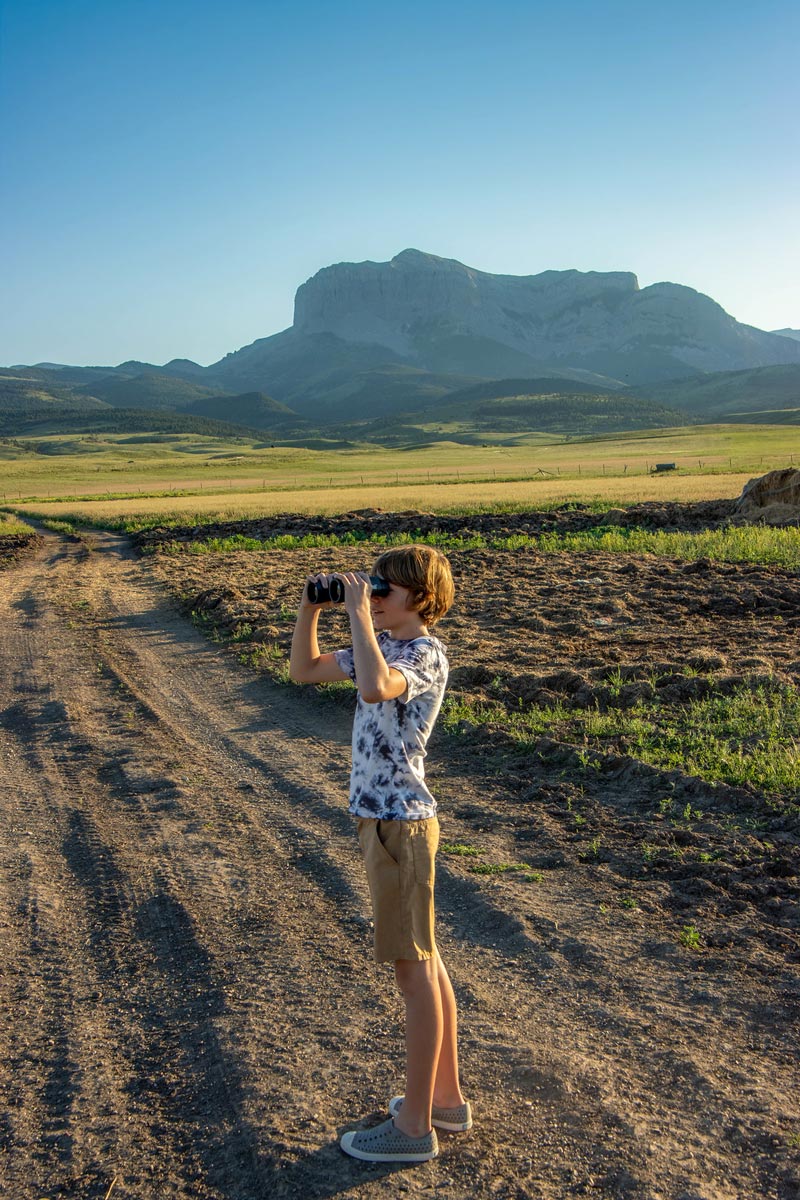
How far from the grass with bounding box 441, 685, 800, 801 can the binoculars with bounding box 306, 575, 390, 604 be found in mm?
3967

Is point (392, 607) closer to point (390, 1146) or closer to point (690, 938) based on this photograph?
point (390, 1146)

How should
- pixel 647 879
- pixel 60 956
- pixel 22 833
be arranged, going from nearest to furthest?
pixel 60 956 → pixel 647 879 → pixel 22 833

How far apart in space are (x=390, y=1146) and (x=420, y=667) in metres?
1.70

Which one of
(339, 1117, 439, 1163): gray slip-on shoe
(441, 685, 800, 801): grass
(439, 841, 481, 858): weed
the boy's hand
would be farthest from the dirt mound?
(339, 1117, 439, 1163): gray slip-on shoe

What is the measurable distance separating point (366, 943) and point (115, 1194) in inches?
79.6

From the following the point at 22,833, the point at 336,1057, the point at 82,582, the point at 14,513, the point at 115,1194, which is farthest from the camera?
the point at 14,513

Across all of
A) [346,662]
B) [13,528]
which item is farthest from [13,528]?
[346,662]

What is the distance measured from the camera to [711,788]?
7234 mm

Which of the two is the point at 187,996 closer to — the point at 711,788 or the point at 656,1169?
the point at 656,1169

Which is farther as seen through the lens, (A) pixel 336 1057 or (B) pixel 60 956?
(B) pixel 60 956

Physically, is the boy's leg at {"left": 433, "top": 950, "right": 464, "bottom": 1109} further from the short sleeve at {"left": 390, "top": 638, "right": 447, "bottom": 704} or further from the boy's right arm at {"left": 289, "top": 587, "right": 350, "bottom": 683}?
the boy's right arm at {"left": 289, "top": 587, "right": 350, "bottom": 683}

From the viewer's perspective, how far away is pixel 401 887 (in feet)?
12.0

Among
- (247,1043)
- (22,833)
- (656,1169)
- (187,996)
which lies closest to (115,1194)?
(247,1043)

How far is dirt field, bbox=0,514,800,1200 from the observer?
11.9 feet
